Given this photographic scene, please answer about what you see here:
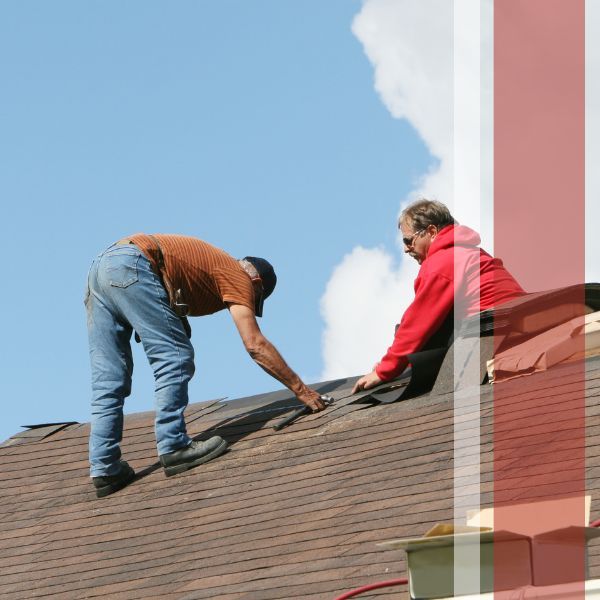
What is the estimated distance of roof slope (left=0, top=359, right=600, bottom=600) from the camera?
206 inches

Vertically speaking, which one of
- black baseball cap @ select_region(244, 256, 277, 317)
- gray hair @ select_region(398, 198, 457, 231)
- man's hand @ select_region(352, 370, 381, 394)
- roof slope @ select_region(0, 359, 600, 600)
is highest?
gray hair @ select_region(398, 198, 457, 231)

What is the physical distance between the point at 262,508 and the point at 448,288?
1614 mm

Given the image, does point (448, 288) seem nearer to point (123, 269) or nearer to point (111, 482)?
point (123, 269)

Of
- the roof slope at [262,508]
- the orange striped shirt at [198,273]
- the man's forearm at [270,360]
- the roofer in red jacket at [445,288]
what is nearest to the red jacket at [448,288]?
the roofer in red jacket at [445,288]

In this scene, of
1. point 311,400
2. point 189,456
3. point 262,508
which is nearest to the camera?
point 262,508

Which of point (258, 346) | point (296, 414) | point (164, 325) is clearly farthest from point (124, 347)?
point (296, 414)

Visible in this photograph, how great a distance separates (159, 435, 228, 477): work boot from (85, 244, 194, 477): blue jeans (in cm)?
4

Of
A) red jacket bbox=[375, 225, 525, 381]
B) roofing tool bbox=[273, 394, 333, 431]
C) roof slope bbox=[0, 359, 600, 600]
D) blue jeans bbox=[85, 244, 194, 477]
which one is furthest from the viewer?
roofing tool bbox=[273, 394, 333, 431]

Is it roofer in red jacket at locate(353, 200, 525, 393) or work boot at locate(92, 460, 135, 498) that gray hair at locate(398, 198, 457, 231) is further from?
work boot at locate(92, 460, 135, 498)

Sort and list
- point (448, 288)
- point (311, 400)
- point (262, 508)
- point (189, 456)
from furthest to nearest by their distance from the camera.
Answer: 1. point (311, 400)
2. point (189, 456)
3. point (448, 288)
4. point (262, 508)

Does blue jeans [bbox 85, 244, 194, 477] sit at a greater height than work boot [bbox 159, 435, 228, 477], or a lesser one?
greater

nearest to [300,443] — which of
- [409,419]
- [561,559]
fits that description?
[409,419]

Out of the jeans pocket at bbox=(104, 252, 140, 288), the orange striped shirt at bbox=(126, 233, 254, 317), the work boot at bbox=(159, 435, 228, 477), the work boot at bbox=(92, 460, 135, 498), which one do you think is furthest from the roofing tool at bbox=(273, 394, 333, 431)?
the jeans pocket at bbox=(104, 252, 140, 288)

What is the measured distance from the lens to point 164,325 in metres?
7.09
